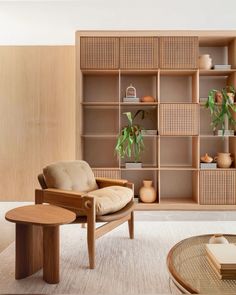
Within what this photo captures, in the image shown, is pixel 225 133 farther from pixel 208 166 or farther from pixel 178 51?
pixel 178 51

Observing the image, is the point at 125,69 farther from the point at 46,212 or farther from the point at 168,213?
the point at 46,212

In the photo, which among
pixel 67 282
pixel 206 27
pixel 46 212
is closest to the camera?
pixel 67 282

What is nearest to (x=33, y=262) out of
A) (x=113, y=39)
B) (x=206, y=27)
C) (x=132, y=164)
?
(x=132, y=164)

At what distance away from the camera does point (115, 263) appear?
2324mm

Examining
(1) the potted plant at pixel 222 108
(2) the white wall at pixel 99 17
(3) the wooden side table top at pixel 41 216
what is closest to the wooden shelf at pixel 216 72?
(1) the potted plant at pixel 222 108

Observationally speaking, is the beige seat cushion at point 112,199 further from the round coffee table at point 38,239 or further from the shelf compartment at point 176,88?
the shelf compartment at point 176,88

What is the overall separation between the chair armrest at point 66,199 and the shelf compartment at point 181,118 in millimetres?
1767

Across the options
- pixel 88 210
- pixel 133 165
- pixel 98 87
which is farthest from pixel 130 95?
pixel 88 210

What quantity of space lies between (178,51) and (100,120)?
4.52ft

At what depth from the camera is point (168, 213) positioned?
3.75m

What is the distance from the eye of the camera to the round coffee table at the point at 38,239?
2008mm

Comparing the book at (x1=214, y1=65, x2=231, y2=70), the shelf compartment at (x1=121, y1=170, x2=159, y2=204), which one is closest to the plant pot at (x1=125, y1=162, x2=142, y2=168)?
the shelf compartment at (x1=121, y1=170, x2=159, y2=204)

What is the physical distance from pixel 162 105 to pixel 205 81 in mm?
864

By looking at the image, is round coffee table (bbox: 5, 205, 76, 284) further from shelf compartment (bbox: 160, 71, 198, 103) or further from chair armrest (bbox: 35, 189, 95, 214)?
shelf compartment (bbox: 160, 71, 198, 103)
